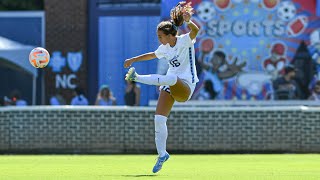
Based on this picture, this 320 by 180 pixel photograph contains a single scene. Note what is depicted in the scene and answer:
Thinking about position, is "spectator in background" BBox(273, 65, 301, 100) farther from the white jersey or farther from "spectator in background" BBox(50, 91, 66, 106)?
the white jersey

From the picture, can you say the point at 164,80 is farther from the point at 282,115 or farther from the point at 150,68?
the point at 150,68

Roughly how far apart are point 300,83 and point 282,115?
16.0ft

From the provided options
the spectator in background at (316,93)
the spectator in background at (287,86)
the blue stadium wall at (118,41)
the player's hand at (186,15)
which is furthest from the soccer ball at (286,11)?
the player's hand at (186,15)

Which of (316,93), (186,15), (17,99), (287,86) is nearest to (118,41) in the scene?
(17,99)

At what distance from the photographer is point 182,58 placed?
13211 millimetres

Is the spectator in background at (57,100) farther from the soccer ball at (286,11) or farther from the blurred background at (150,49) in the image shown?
the soccer ball at (286,11)

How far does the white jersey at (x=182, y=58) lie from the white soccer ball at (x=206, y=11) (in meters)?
12.2

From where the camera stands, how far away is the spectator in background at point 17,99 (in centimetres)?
2662

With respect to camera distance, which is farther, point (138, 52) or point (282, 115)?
point (138, 52)

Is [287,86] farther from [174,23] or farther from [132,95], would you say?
[174,23]

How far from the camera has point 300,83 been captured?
25.3m
